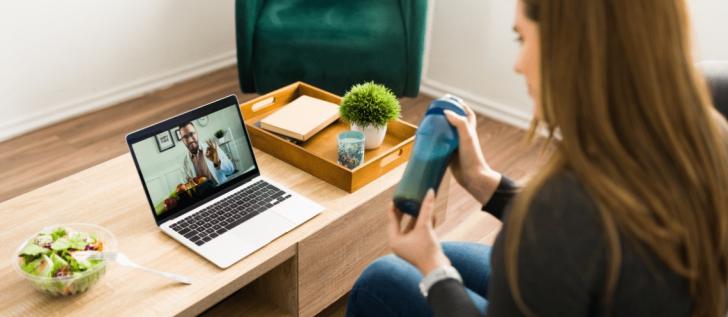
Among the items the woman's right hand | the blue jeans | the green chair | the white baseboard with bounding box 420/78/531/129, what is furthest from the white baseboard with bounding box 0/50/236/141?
the woman's right hand

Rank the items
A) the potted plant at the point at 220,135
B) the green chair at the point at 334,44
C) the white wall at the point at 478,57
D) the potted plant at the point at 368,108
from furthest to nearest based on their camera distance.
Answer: the white wall at the point at 478,57 → the green chair at the point at 334,44 → the potted plant at the point at 368,108 → the potted plant at the point at 220,135

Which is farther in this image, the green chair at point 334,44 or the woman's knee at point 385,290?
Answer: the green chair at point 334,44

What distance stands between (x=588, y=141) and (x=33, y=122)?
7.84 feet

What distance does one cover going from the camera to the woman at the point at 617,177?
2.39ft

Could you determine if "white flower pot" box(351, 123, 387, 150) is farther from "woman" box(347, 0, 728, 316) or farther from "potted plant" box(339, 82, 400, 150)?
"woman" box(347, 0, 728, 316)

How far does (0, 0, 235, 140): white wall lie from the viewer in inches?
99.0

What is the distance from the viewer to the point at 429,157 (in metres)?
1.15

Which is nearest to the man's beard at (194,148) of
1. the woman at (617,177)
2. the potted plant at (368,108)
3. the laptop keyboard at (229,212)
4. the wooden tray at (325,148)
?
the laptop keyboard at (229,212)

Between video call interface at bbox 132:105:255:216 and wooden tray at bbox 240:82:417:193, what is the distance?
0.41ft

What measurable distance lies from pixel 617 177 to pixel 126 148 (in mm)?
2099

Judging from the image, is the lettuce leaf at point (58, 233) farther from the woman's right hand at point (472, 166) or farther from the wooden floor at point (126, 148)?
the wooden floor at point (126, 148)

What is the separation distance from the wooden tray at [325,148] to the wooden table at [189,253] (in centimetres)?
2

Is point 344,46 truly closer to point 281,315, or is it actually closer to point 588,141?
point 281,315

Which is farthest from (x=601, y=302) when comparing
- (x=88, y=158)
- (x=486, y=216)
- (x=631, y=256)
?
(x=88, y=158)
